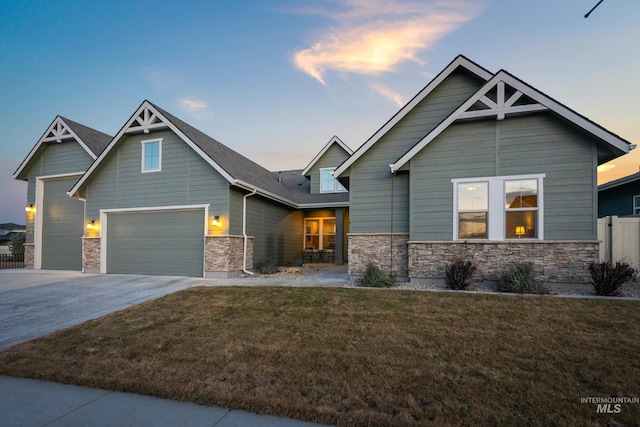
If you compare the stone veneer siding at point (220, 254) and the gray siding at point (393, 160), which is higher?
the gray siding at point (393, 160)

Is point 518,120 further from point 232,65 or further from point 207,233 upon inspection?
point 232,65

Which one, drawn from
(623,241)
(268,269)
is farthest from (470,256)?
(268,269)

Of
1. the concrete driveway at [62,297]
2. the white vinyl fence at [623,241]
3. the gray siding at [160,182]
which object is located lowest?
the concrete driveway at [62,297]

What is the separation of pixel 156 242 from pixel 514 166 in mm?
13074

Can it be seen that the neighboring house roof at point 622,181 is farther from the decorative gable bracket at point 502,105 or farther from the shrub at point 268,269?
the shrub at point 268,269

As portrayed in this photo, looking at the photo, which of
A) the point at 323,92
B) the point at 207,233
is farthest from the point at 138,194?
the point at 323,92

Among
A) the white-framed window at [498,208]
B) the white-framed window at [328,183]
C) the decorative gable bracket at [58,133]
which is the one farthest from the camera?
the white-framed window at [328,183]

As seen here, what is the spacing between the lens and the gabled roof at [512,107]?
25.5 feet

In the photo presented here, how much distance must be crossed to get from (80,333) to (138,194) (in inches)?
349

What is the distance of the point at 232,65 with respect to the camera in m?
15.1

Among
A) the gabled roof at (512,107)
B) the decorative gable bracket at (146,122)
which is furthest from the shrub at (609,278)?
the decorative gable bracket at (146,122)

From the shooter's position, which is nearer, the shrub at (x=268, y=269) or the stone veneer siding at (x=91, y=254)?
the shrub at (x=268, y=269)

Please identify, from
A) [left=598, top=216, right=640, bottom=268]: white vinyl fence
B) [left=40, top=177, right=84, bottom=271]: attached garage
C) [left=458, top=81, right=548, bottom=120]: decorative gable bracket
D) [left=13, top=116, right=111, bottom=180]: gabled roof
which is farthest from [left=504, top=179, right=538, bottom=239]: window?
[left=40, top=177, right=84, bottom=271]: attached garage

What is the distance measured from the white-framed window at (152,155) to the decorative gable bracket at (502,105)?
1133 centimetres
